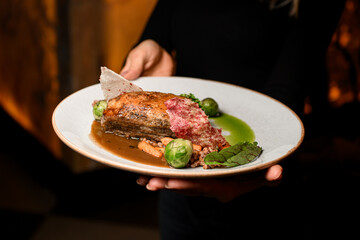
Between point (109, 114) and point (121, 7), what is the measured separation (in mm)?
3447

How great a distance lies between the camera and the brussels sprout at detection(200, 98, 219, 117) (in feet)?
9.56

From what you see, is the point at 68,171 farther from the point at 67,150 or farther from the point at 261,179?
the point at 261,179

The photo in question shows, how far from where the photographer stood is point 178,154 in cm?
212

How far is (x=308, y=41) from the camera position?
10.5ft

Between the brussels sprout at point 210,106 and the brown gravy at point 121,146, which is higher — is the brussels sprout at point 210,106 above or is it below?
above

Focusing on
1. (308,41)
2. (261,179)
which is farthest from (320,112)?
(261,179)

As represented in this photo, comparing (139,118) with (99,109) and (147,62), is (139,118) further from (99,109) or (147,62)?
(147,62)

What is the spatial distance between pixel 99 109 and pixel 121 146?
451 mm

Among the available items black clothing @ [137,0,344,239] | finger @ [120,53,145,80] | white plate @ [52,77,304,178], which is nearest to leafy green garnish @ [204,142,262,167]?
white plate @ [52,77,304,178]

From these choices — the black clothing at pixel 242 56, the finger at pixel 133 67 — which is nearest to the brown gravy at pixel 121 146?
the finger at pixel 133 67

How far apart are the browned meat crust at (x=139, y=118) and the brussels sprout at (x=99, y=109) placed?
44 millimetres

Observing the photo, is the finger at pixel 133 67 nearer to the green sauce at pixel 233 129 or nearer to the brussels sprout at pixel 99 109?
the brussels sprout at pixel 99 109

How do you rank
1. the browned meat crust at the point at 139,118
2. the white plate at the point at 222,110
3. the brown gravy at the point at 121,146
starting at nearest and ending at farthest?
the white plate at the point at 222,110, the brown gravy at the point at 121,146, the browned meat crust at the point at 139,118

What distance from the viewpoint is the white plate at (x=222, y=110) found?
192 centimetres
